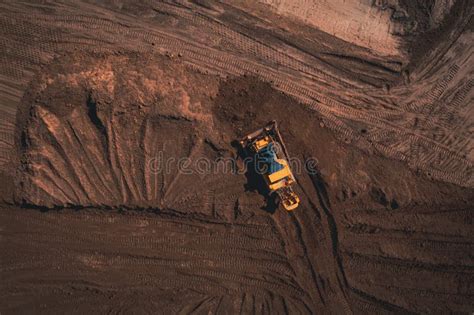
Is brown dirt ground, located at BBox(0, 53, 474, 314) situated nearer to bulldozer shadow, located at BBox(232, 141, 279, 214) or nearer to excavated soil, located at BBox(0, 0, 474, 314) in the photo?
excavated soil, located at BBox(0, 0, 474, 314)

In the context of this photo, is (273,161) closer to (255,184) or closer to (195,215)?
(255,184)

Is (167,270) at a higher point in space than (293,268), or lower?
lower

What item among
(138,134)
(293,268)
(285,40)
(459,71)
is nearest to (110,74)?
(138,134)

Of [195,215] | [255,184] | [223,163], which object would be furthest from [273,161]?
[195,215]

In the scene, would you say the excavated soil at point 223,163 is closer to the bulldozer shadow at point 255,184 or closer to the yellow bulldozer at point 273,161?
the bulldozer shadow at point 255,184

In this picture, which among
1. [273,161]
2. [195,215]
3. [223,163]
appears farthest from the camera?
[223,163]

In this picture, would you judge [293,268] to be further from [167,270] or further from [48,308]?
[48,308]
